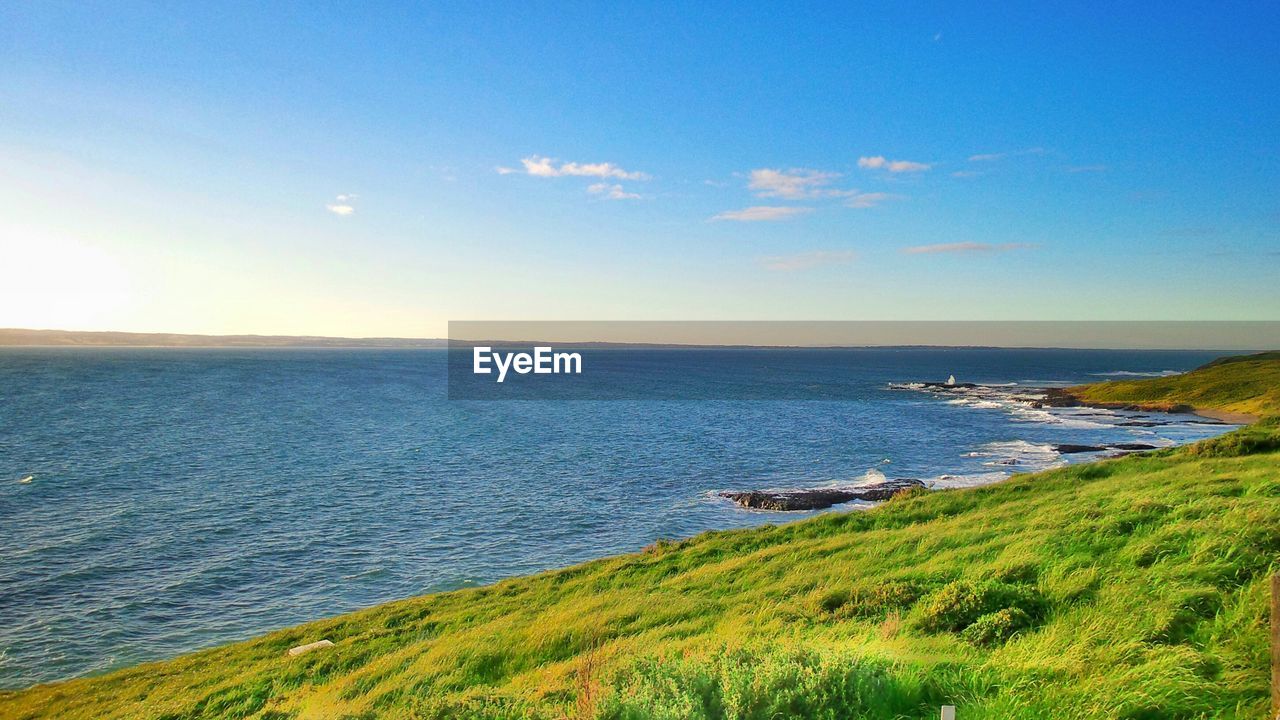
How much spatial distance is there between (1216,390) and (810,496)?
264ft

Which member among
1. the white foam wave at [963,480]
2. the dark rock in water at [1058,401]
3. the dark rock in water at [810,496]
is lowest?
the dark rock in water at [810,496]

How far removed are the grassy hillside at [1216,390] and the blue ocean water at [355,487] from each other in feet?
34.9

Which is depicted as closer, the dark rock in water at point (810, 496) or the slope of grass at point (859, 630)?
the slope of grass at point (859, 630)

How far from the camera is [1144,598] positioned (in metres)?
9.38

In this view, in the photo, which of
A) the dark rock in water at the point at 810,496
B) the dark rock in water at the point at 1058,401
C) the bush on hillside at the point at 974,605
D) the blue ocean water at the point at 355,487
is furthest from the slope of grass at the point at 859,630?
the dark rock in water at the point at 1058,401

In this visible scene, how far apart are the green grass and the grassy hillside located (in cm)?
7043

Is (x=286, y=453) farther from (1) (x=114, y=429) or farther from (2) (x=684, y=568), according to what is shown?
(2) (x=684, y=568)

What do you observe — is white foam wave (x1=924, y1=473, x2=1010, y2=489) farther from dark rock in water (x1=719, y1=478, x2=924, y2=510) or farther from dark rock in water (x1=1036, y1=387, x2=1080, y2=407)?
dark rock in water (x1=1036, y1=387, x2=1080, y2=407)

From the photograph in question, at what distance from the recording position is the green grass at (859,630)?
23.5 ft

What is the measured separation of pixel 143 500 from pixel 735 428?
56.8m

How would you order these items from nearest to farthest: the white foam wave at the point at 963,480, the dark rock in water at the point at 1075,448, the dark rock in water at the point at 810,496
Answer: the dark rock in water at the point at 810,496
the white foam wave at the point at 963,480
the dark rock in water at the point at 1075,448

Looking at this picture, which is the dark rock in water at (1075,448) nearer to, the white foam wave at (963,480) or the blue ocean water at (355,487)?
the blue ocean water at (355,487)

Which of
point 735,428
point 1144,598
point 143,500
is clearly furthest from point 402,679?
point 735,428

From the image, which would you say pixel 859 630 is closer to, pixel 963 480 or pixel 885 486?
pixel 885 486
